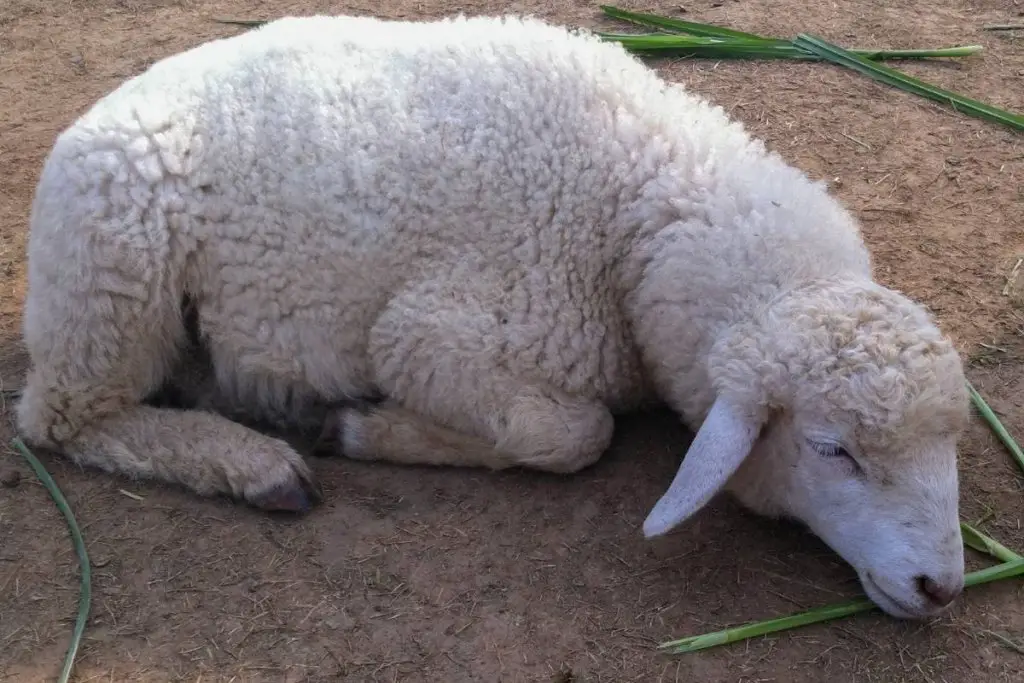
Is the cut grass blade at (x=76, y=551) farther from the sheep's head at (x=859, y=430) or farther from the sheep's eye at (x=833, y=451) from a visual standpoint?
the sheep's eye at (x=833, y=451)

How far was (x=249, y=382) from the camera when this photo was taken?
3635 mm

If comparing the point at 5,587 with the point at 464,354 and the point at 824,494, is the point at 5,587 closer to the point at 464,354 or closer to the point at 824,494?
the point at 464,354

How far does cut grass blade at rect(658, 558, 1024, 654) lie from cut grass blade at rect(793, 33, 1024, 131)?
10.0ft

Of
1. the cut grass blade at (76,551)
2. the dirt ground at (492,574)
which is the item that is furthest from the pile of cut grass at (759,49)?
the cut grass blade at (76,551)

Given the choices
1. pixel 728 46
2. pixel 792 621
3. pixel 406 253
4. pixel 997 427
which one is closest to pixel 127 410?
pixel 406 253

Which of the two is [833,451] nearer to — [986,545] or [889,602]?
[889,602]

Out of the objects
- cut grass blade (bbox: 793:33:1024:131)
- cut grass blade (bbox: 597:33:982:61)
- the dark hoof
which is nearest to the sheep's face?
the dark hoof

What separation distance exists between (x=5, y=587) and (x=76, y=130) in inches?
63.1

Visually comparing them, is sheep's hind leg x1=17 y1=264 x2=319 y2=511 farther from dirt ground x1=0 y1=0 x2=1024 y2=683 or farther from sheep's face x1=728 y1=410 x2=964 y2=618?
sheep's face x1=728 y1=410 x2=964 y2=618

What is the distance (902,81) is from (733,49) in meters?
0.97

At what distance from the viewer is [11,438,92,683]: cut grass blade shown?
2.84 metres

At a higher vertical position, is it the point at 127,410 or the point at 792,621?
the point at 127,410

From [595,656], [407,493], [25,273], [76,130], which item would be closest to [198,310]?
[76,130]

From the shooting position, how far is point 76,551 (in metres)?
3.21
